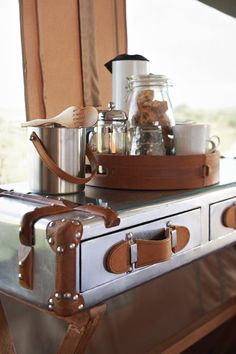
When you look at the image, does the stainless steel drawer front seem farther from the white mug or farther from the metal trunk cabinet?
the white mug

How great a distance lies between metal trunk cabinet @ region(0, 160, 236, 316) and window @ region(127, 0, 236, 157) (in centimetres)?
135

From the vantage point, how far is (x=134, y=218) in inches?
31.4

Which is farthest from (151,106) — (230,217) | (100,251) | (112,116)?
(100,251)

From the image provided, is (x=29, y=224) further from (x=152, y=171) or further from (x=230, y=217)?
(x=230, y=217)

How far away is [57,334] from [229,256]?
1.01m

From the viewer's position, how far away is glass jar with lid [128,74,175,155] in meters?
1.07

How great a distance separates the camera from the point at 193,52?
2406 millimetres

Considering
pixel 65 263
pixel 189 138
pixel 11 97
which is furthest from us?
pixel 11 97

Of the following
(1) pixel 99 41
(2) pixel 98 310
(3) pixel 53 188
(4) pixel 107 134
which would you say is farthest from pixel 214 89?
(2) pixel 98 310

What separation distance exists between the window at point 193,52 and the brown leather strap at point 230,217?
1.13 meters

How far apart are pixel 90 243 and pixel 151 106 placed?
471mm

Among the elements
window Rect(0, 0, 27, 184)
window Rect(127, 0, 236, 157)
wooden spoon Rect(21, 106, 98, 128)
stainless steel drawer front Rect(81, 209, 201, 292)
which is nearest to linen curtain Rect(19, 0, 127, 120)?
window Rect(0, 0, 27, 184)

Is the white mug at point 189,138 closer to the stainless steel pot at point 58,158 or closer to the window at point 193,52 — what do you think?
the stainless steel pot at point 58,158

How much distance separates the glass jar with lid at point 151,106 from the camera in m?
1.07
